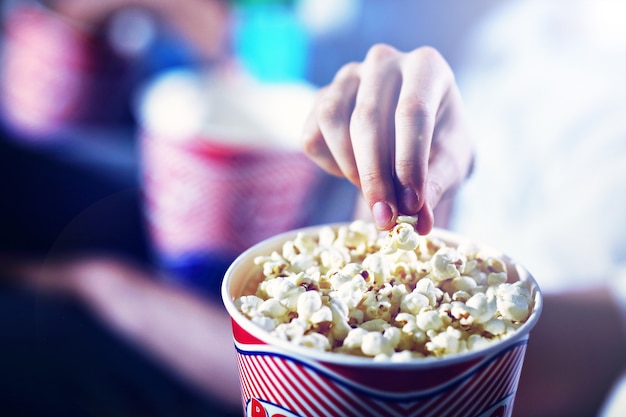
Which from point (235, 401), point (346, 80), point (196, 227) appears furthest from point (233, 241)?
point (346, 80)

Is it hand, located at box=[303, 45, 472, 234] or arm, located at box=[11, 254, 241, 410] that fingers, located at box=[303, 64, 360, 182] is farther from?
arm, located at box=[11, 254, 241, 410]

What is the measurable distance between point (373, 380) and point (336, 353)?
3 centimetres

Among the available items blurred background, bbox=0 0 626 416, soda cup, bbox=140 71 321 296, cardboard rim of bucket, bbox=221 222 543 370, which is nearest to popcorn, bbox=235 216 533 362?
cardboard rim of bucket, bbox=221 222 543 370

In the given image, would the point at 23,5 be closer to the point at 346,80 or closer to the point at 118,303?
the point at 118,303

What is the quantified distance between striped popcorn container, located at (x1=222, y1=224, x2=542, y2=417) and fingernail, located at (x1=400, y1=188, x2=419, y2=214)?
10 cm

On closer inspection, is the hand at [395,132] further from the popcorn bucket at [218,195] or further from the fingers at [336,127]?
the popcorn bucket at [218,195]

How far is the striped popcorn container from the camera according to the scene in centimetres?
33

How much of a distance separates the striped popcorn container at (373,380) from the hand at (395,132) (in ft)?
0.33

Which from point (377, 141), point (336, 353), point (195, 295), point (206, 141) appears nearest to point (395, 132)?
point (377, 141)

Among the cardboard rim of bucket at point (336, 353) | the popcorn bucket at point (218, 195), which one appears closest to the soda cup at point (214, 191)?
the popcorn bucket at point (218, 195)

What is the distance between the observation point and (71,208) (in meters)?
1.56

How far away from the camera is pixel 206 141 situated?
1024 mm

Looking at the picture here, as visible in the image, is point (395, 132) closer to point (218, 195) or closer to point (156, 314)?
point (218, 195)

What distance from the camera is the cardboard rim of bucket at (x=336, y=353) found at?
330 mm
